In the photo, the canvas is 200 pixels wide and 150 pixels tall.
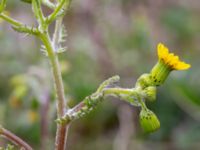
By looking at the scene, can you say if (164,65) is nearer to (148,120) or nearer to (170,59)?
(170,59)

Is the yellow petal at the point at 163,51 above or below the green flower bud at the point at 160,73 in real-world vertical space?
above

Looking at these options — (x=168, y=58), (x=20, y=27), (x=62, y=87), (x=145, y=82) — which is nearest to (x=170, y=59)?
(x=168, y=58)

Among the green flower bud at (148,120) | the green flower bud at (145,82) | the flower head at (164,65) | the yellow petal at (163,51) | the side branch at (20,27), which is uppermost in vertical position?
the side branch at (20,27)

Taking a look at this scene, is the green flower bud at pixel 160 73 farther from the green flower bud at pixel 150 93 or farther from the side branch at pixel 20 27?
the side branch at pixel 20 27

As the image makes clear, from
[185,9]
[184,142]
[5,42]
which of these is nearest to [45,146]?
[184,142]

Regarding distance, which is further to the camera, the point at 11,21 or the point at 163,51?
the point at 163,51

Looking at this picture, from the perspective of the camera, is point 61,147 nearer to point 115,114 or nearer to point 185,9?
point 115,114

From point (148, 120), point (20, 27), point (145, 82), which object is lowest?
point (148, 120)

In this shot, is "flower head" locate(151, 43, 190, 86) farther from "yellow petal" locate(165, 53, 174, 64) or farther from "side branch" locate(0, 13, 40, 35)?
"side branch" locate(0, 13, 40, 35)

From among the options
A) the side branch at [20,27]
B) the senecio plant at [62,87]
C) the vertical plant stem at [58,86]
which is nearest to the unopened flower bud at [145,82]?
the senecio plant at [62,87]
